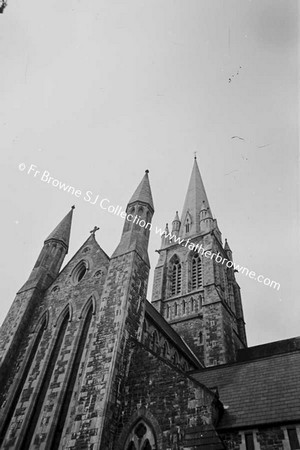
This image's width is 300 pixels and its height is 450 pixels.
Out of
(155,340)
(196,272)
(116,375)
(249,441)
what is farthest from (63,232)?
(249,441)

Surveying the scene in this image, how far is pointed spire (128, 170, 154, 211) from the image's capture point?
63.7ft

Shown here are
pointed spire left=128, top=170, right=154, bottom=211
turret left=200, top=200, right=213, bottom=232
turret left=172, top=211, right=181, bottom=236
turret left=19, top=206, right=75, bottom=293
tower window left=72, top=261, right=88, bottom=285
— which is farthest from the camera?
turret left=172, top=211, right=181, bottom=236

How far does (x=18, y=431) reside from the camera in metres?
12.5

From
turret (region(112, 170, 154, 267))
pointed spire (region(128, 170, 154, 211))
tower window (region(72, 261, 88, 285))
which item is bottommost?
tower window (region(72, 261, 88, 285))

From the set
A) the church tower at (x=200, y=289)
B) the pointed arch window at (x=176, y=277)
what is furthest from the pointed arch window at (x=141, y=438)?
the pointed arch window at (x=176, y=277)

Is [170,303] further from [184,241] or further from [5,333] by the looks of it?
[5,333]

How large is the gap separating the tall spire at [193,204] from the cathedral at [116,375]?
18034mm

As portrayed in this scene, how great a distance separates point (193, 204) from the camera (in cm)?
4284

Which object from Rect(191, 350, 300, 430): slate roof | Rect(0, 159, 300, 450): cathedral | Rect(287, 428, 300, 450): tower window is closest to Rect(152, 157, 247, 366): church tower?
Rect(0, 159, 300, 450): cathedral

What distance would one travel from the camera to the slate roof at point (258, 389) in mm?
10039

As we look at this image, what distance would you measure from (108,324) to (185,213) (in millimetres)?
29827

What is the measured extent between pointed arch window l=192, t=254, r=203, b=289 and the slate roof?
15.8 meters

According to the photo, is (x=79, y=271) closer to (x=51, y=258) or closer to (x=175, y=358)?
(x=51, y=258)

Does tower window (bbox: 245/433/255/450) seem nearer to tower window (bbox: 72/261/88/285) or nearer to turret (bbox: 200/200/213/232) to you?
tower window (bbox: 72/261/88/285)
